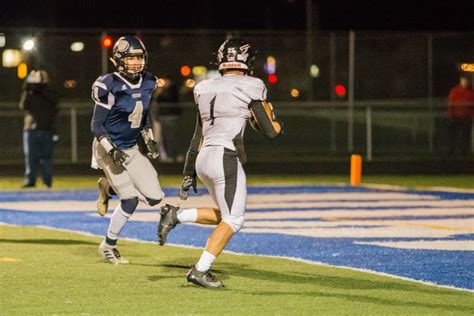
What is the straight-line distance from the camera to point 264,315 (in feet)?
28.5

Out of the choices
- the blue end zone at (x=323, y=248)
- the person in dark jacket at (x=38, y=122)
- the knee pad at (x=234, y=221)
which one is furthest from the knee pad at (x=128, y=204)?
the person in dark jacket at (x=38, y=122)

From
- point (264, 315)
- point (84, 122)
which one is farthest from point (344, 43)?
point (264, 315)

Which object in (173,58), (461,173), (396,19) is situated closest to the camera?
(461,173)

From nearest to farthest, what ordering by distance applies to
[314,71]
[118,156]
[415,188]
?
[118,156] < [415,188] < [314,71]

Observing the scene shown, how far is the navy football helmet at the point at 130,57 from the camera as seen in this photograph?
11195 mm

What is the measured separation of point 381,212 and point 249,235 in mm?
3083

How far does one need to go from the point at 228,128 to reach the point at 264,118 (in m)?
0.29

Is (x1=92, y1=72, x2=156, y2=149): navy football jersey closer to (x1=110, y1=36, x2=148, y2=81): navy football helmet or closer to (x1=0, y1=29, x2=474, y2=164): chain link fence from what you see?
(x1=110, y1=36, x2=148, y2=81): navy football helmet

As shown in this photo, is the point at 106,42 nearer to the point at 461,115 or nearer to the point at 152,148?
the point at 461,115

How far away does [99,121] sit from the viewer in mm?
11328

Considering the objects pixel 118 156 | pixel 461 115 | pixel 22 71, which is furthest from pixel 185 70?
pixel 118 156

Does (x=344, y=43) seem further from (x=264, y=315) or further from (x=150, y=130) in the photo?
(x=264, y=315)

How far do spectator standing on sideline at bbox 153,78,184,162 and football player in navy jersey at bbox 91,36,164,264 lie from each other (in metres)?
15.1

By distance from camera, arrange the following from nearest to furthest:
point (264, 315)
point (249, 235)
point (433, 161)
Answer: point (264, 315) → point (249, 235) → point (433, 161)
